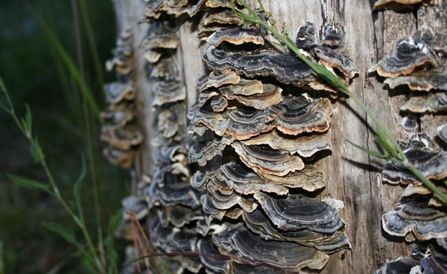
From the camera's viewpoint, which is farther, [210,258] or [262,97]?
[210,258]

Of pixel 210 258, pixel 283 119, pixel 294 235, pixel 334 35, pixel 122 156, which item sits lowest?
pixel 210 258

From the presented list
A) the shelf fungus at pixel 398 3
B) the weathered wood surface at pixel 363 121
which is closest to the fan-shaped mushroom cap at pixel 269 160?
the weathered wood surface at pixel 363 121

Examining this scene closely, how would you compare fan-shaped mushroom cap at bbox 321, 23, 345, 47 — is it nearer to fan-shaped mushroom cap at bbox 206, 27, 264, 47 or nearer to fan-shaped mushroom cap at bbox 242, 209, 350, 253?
fan-shaped mushroom cap at bbox 206, 27, 264, 47

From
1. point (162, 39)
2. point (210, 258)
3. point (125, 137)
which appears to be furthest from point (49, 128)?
point (210, 258)

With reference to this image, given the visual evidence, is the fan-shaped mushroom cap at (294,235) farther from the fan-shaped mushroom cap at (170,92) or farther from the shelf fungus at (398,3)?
the shelf fungus at (398,3)

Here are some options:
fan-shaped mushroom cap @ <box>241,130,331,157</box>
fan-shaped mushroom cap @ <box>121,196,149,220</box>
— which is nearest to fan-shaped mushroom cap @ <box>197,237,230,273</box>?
fan-shaped mushroom cap @ <box>241,130,331,157</box>

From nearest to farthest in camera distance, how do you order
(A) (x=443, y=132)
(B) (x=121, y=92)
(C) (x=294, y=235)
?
(A) (x=443, y=132), (C) (x=294, y=235), (B) (x=121, y=92)

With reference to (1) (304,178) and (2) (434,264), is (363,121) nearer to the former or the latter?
(1) (304,178)
